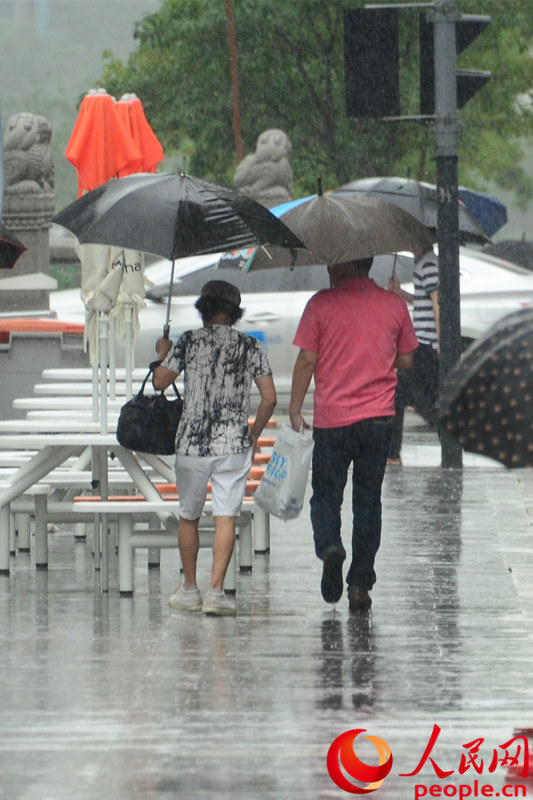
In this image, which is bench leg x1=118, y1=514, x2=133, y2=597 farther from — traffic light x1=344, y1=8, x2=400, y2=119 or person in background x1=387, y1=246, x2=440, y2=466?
person in background x1=387, y1=246, x2=440, y2=466

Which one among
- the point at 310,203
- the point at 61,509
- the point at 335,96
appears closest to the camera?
the point at 310,203

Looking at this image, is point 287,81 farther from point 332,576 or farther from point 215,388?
point 332,576

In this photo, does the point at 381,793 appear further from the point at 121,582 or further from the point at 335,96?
the point at 335,96

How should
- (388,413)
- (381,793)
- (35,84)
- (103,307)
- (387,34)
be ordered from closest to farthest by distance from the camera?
(381,793)
(388,413)
(103,307)
(387,34)
(35,84)

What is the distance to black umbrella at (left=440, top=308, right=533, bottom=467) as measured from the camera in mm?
3951

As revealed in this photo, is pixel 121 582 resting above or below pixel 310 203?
below

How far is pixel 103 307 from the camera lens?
9.98 m

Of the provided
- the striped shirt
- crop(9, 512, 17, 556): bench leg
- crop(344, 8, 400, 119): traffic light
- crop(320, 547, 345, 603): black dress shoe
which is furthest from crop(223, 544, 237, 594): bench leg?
the striped shirt

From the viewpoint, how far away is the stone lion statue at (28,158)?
19.5m

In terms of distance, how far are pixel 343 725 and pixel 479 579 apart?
2.94 metres

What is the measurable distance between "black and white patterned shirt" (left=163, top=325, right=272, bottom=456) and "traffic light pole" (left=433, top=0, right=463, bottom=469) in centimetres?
519

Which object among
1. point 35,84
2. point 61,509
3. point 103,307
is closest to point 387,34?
point 103,307

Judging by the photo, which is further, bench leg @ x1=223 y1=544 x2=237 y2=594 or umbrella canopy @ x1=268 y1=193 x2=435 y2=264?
bench leg @ x1=223 y1=544 x2=237 y2=594

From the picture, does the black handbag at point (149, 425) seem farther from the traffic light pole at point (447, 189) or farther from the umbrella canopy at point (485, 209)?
the umbrella canopy at point (485, 209)
